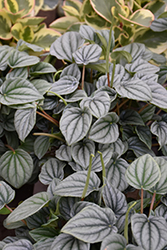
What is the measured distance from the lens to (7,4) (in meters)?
1.68

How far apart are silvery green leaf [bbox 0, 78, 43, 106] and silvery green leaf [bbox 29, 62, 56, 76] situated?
156 millimetres

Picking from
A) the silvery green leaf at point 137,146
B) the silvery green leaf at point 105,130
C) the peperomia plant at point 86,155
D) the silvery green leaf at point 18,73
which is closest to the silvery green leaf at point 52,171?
the peperomia plant at point 86,155

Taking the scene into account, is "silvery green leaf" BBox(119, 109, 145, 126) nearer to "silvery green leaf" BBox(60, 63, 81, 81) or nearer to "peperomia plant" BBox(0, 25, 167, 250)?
"peperomia plant" BBox(0, 25, 167, 250)

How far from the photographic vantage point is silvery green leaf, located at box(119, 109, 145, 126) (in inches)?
42.2

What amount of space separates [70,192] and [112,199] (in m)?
0.14

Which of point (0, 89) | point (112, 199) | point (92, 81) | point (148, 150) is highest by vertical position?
point (0, 89)

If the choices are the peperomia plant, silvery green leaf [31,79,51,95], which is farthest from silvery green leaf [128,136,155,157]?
silvery green leaf [31,79,51,95]

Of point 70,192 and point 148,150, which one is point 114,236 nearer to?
point 70,192

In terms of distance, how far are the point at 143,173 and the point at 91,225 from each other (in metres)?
0.23

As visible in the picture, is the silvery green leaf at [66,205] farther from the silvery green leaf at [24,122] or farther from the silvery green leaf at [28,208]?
the silvery green leaf at [24,122]

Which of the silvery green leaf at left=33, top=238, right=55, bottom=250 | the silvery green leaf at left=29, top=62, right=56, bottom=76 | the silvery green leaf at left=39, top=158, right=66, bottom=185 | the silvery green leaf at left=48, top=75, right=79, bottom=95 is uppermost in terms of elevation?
the silvery green leaf at left=29, top=62, right=56, bottom=76

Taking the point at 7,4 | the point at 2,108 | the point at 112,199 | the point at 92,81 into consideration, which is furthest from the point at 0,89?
the point at 7,4

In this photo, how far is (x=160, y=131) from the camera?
40.9 inches

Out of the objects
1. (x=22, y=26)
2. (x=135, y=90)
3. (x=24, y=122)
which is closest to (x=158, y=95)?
(x=135, y=90)
